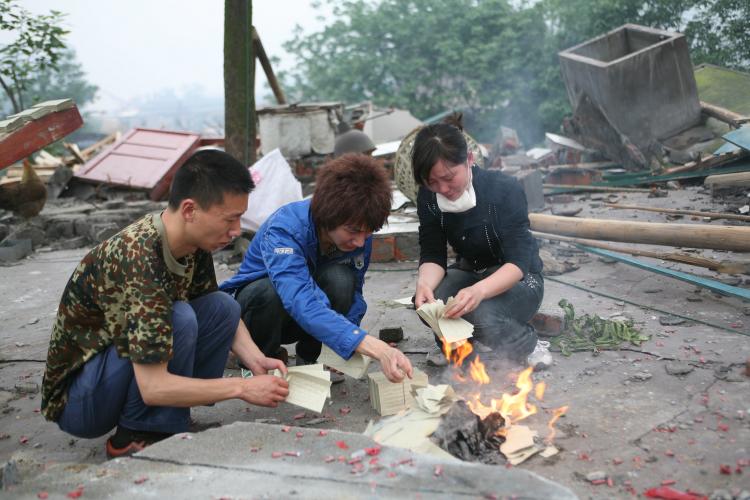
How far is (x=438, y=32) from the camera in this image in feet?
60.4

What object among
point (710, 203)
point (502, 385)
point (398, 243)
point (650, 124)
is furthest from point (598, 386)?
point (650, 124)

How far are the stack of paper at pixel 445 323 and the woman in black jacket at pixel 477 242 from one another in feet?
0.15

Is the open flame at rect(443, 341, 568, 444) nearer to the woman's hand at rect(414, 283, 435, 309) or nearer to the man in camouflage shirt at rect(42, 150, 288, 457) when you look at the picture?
the woman's hand at rect(414, 283, 435, 309)

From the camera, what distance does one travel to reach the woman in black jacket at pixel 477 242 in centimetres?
336

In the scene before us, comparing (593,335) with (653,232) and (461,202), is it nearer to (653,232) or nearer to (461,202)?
(653,232)

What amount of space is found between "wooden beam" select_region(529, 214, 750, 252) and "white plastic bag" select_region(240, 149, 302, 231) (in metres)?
2.82

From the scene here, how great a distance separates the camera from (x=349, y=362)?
127 inches

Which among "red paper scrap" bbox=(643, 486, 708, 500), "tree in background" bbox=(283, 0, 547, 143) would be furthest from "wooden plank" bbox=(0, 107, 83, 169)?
"tree in background" bbox=(283, 0, 547, 143)

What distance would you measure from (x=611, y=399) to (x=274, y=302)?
1828 mm

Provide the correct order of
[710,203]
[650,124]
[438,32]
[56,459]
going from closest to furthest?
[56,459] < [710,203] < [650,124] < [438,32]

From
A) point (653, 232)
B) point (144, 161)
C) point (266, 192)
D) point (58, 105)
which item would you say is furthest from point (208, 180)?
point (144, 161)

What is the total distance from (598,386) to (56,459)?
8.87 ft

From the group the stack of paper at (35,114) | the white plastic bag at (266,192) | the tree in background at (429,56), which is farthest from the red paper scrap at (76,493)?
the tree in background at (429,56)

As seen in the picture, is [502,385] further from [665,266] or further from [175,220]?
[665,266]
